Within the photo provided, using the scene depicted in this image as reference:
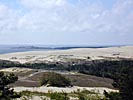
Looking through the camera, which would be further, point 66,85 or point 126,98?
point 66,85

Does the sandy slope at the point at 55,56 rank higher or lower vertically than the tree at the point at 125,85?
lower

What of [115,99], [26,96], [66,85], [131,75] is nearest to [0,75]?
[115,99]

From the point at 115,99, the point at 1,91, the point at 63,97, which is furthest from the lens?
the point at 63,97

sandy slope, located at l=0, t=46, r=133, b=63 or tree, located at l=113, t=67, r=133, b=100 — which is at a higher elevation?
tree, located at l=113, t=67, r=133, b=100

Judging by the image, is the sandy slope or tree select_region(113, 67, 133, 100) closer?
tree select_region(113, 67, 133, 100)

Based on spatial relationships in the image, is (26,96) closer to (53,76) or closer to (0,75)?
(0,75)

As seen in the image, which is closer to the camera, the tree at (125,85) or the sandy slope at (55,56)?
the tree at (125,85)

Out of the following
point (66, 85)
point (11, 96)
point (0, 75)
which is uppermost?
point (0, 75)

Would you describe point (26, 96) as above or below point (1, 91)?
below

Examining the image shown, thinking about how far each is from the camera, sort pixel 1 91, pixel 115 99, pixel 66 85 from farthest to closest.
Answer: pixel 66 85 → pixel 115 99 → pixel 1 91

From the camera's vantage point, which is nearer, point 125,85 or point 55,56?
point 125,85

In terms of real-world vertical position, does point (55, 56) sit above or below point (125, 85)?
below
